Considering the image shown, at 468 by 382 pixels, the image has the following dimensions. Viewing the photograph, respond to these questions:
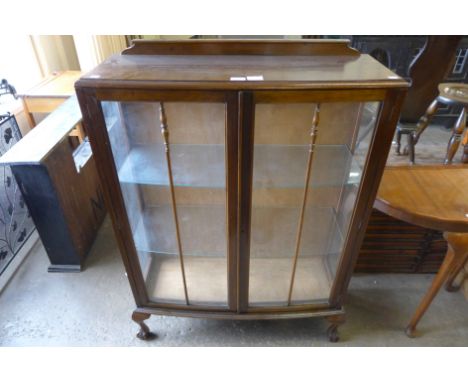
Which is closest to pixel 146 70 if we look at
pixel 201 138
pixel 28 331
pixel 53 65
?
pixel 201 138

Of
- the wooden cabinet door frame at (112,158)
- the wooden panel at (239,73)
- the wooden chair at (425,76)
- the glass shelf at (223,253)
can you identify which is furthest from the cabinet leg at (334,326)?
the wooden chair at (425,76)

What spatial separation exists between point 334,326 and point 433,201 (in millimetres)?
617

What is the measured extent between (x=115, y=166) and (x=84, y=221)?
38.8 inches

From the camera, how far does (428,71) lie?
221cm

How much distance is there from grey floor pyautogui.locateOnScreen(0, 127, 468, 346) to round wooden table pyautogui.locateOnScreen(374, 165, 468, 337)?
18cm

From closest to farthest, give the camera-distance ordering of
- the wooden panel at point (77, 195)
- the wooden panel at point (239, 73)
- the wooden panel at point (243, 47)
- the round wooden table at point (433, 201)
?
the wooden panel at point (239, 73) → the wooden panel at point (243, 47) → the round wooden table at point (433, 201) → the wooden panel at point (77, 195)

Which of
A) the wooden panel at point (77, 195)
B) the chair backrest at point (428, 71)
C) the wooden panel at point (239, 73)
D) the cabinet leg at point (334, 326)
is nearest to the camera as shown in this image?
the wooden panel at point (239, 73)

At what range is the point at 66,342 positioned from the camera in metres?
1.33

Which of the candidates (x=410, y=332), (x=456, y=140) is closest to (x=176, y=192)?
(x=410, y=332)

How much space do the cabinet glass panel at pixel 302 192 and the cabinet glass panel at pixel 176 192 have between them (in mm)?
132

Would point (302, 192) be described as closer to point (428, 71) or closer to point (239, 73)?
point (239, 73)

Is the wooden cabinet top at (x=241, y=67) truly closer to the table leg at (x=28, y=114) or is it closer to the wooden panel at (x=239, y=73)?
the wooden panel at (x=239, y=73)

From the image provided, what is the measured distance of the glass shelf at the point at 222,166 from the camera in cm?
95
